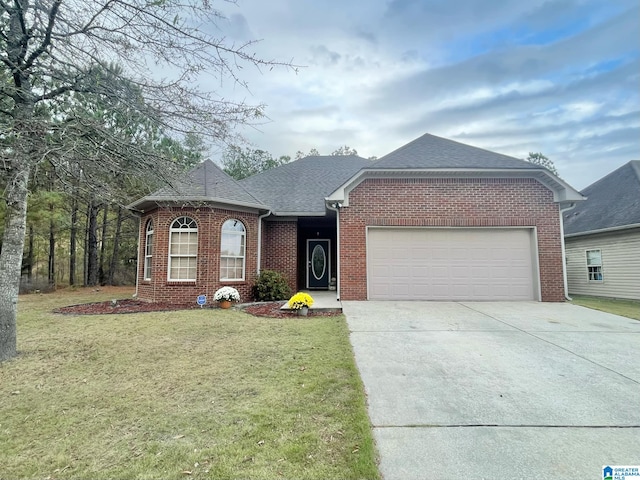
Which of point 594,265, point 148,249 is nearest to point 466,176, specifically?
point 594,265

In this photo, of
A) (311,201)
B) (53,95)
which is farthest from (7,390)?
(311,201)

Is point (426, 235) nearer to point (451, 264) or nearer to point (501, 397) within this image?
point (451, 264)

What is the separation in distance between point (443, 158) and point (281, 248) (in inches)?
251

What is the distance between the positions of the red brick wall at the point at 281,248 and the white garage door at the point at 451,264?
3153 millimetres

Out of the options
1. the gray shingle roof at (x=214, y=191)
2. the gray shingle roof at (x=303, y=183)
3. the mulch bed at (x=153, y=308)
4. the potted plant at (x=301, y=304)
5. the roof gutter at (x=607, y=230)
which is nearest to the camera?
the potted plant at (x=301, y=304)

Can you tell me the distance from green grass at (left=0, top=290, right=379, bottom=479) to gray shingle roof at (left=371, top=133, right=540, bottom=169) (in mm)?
6213

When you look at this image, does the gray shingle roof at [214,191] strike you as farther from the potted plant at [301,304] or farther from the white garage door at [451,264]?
the white garage door at [451,264]

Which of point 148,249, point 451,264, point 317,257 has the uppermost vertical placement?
point 148,249

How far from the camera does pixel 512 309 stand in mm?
8430

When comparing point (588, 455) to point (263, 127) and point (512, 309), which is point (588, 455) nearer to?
point (263, 127)

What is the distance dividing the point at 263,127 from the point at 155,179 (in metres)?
1.80

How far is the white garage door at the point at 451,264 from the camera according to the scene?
32.2ft

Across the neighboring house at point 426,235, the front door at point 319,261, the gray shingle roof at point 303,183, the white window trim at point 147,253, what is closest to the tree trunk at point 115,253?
the white window trim at point 147,253

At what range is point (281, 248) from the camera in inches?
469
